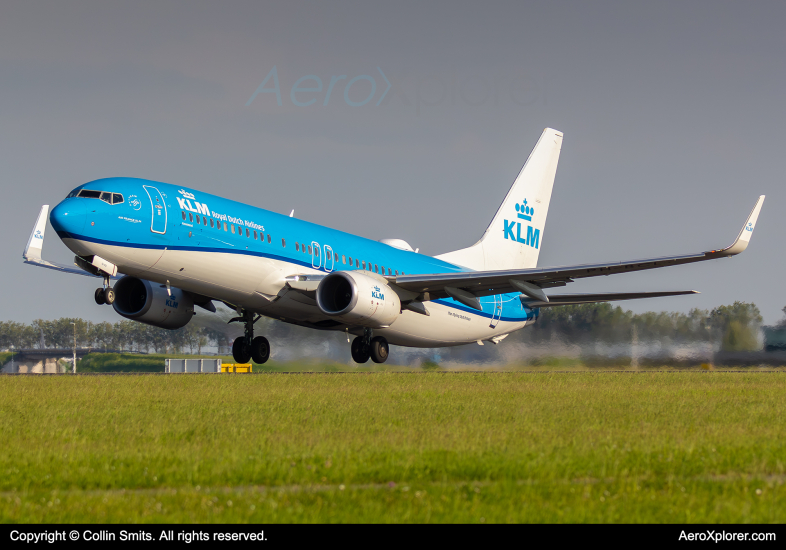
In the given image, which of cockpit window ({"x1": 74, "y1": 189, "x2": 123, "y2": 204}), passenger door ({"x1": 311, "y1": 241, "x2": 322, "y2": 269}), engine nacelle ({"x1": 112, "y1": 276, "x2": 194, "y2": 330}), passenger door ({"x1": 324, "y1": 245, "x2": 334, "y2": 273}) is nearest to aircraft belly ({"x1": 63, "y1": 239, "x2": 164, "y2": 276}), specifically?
cockpit window ({"x1": 74, "y1": 189, "x2": 123, "y2": 204})


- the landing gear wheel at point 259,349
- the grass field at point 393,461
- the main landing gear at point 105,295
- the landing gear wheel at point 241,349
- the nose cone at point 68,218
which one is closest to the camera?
the grass field at point 393,461

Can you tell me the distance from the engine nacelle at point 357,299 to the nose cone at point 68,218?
800 cm

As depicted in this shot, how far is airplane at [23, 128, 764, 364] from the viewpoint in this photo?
2289cm

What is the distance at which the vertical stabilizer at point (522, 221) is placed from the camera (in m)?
39.0

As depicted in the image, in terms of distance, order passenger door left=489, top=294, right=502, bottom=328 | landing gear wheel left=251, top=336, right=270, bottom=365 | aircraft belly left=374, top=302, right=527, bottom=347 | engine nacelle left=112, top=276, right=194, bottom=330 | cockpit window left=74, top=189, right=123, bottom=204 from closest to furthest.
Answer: cockpit window left=74, top=189, right=123, bottom=204 < engine nacelle left=112, top=276, right=194, bottom=330 < landing gear wheel left=251, top=336, right=270, bottom=365 < aircraft belly left=374, top=302, right=527, bottom=347 < passenger door left=489, top=294, right=502, bottom=328

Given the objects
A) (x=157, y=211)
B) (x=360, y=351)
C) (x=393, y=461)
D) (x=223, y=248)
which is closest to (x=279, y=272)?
(x=223, y=248)

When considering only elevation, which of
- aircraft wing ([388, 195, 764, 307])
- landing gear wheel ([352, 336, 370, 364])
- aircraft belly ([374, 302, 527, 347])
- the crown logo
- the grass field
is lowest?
the grass field

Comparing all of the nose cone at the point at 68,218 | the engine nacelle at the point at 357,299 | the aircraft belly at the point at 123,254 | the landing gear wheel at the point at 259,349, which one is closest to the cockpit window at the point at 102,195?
the nose cone at the point at 68,218

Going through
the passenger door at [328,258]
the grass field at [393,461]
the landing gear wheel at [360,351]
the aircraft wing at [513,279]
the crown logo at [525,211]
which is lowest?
the grass field at [393,461]

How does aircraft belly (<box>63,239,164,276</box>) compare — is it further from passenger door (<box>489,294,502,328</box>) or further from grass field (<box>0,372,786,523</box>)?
passenger door (<box>489,294,502,328</box>)

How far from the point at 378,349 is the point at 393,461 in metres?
23.5

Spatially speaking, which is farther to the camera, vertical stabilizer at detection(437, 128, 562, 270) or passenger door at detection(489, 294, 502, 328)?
vertical stabilizer at detection(437, 128, 562, 270)

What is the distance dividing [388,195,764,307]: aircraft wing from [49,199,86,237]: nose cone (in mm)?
11178

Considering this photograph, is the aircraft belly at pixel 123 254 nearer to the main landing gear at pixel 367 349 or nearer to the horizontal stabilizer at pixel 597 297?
the main landing gear at pixel 367 349
